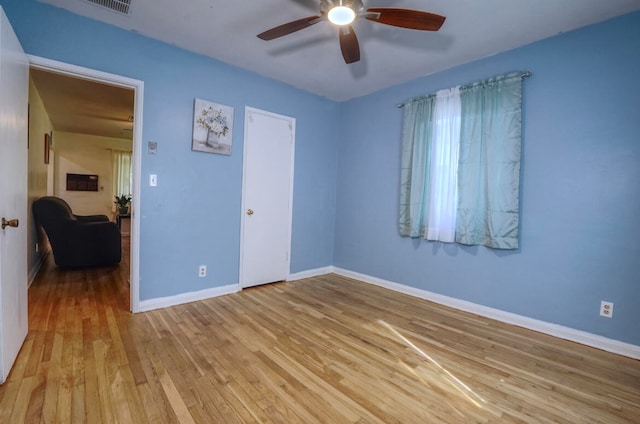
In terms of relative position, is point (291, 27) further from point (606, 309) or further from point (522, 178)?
point (606, 309)

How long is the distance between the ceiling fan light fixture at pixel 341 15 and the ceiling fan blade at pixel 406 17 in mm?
108

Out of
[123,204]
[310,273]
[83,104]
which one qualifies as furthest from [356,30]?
[123,204]

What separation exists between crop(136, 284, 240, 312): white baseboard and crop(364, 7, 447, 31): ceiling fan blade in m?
2.88

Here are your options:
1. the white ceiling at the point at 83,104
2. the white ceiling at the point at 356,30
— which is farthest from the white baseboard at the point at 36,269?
the white ceiling at the point at 356,30

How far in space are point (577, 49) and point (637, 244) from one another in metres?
1.61

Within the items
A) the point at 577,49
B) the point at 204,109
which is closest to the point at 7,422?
the point at 204,109

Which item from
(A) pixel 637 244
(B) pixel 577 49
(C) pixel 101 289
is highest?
(B) pixel 577 49

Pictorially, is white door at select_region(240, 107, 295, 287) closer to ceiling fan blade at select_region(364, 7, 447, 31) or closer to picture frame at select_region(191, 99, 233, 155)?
picture frame at select_region(191, 99, 233, 155)

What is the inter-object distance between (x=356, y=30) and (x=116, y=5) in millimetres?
1875

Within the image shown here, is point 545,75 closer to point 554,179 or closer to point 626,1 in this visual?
point 626,1

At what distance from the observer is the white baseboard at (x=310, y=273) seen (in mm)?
3883

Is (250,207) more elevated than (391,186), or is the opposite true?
(391,186)

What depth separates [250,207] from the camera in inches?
134

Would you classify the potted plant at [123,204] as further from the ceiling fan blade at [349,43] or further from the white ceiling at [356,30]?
the ceiling fan blade at [349,43]
